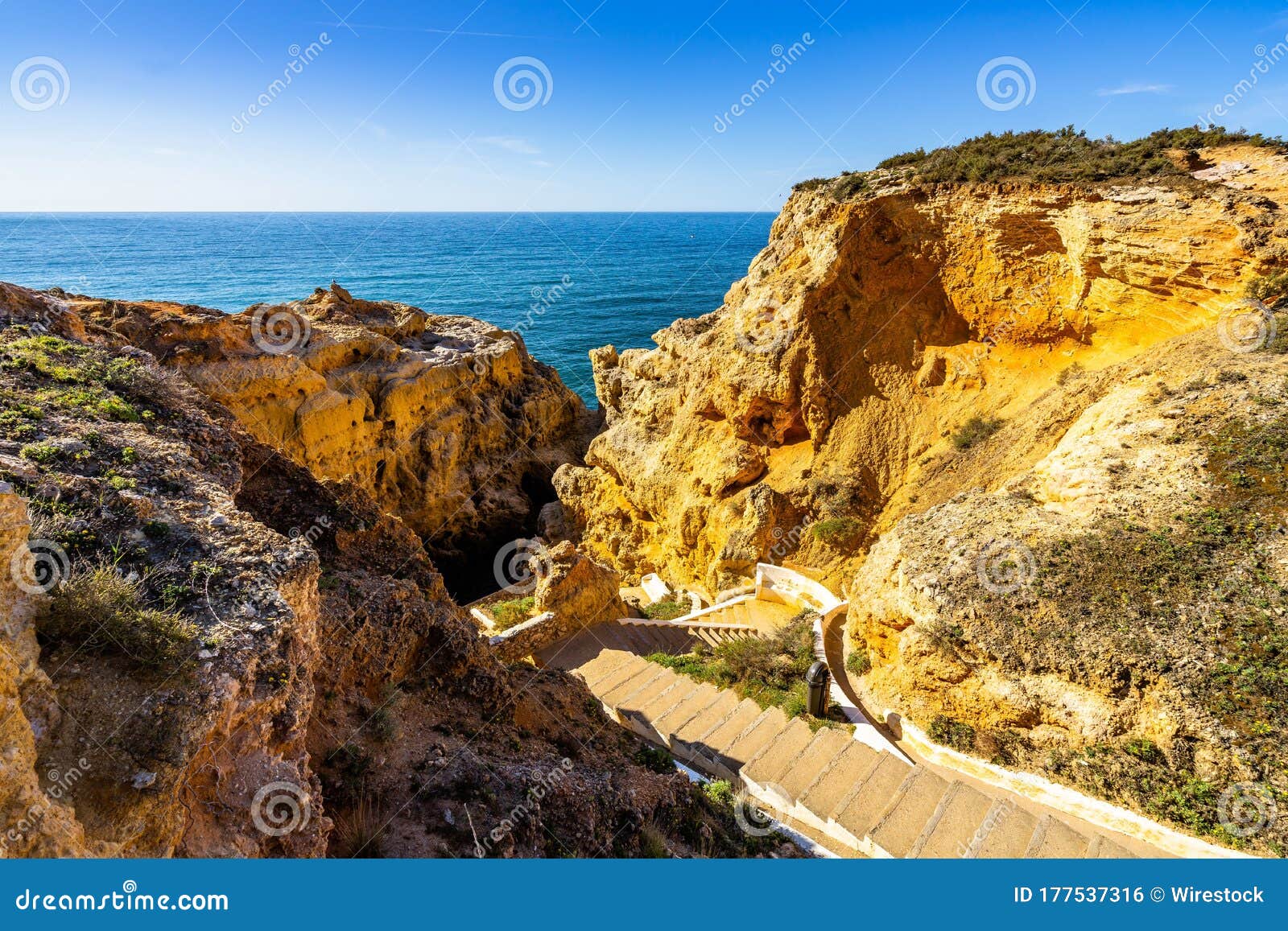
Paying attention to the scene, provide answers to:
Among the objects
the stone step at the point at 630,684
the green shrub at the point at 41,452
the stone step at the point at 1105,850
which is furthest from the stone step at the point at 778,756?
the green shrub at the point at 41,452

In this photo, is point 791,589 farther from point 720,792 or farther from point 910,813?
point 720,792

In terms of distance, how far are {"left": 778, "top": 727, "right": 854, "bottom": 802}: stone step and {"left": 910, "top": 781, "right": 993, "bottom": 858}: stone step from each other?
1501 mm

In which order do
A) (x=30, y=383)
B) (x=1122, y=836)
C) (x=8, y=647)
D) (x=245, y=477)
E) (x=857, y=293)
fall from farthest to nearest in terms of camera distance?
(x=857, y=293), (x=1122, y=836), (x=245, y=477), (x=30, y=383), (x=8, y=647)

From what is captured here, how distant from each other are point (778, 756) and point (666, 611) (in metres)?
10.0

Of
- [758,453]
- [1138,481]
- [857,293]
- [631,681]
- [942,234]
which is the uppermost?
[942,234]

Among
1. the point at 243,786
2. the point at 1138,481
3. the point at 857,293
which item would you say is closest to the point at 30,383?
the point at 243,786

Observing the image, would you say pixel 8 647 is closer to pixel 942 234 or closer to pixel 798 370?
pixel 798 370

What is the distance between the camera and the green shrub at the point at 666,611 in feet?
61.1

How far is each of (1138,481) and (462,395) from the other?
22766 millimetres

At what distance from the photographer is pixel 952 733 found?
10.1m

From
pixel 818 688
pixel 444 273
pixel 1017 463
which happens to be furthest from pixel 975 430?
pixel 444 273

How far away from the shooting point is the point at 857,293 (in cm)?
1945

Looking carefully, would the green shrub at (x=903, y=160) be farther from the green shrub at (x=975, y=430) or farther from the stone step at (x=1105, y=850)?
the stone step at (x=1105, y=850)

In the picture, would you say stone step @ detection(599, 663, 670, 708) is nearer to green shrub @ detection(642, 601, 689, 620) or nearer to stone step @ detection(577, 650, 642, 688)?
stone step @ detection(577, 650, 642, 688)
